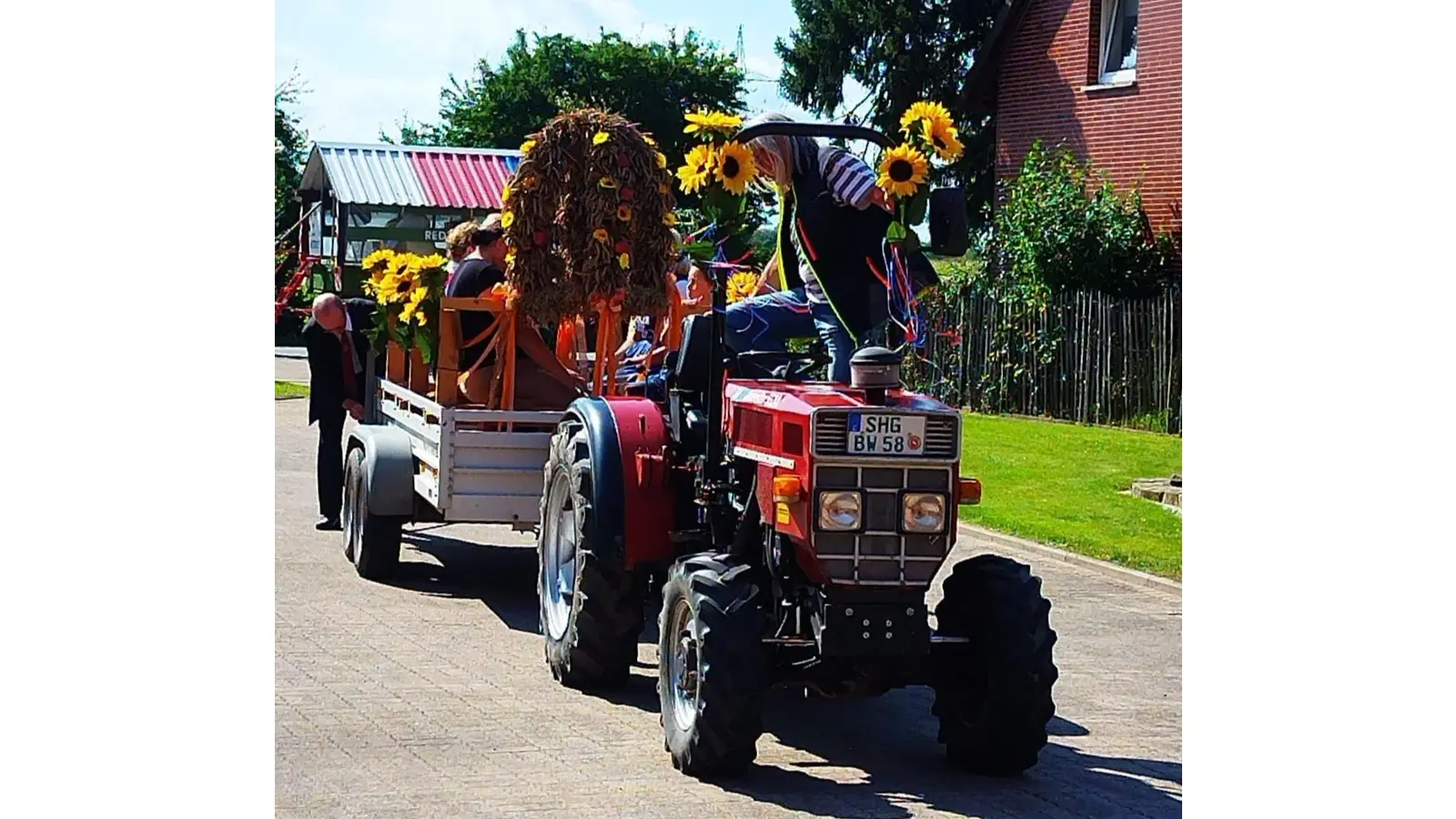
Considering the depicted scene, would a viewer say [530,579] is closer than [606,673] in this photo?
No

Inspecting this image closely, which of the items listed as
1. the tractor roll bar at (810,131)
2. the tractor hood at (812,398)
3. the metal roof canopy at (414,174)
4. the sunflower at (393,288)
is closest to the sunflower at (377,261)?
the sunflower at (393,288)

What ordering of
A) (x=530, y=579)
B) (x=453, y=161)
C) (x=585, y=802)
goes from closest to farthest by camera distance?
(x=585, y=802) → (x=530, y=579) → (x=453, y=161)

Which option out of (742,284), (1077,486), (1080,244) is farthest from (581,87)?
(742,284)

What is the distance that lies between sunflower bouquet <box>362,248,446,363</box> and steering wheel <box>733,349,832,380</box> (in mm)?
3321

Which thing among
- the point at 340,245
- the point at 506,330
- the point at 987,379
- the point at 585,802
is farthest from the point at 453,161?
the point at 585,802

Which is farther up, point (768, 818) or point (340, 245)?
point (340, 245)

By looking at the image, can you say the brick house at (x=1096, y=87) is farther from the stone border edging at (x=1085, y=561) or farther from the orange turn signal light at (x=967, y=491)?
the orange turn signal light at (x=967, y=491)

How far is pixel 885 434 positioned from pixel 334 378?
23.3ft

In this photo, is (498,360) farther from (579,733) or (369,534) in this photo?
(579,733)

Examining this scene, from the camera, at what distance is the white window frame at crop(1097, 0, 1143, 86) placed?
2434 centimetres

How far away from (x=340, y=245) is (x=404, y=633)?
16629 millimetres

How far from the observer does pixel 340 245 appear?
82.6 ft

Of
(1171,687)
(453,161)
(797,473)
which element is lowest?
(1171,687)
